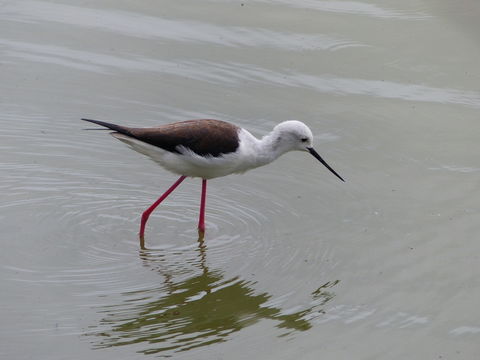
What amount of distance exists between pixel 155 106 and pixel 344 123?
5.42ft

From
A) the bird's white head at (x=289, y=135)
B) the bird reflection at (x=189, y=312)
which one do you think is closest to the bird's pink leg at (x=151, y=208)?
the bird reflection at (x=189, y=312)

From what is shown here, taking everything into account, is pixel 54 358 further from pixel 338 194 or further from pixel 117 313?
pixel 338 194

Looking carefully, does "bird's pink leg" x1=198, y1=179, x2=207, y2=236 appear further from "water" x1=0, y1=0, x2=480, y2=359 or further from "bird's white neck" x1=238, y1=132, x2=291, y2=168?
"bird's white neck" x1=238, y1=132, x2=291, y2=168

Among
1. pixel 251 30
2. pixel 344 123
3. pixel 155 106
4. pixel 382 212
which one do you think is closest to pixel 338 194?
pixel 382 212

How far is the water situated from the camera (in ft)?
17.6

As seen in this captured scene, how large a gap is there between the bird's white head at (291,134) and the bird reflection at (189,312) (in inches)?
45.6

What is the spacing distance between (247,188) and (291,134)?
2.28ft

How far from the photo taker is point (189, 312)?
18.1 ft

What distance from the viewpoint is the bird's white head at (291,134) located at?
6676mm

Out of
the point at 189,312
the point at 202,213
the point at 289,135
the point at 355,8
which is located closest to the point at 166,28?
the point at 355,8

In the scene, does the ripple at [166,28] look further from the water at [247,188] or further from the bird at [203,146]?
the bird at [203,146]

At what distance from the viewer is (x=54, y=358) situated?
489cm

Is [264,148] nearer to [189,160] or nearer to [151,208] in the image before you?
[189,160]

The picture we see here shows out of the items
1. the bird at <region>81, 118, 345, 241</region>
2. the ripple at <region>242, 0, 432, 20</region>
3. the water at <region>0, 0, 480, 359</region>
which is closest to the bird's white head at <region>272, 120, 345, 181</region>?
the bird at <region>81, 118, 345, 241</region>
